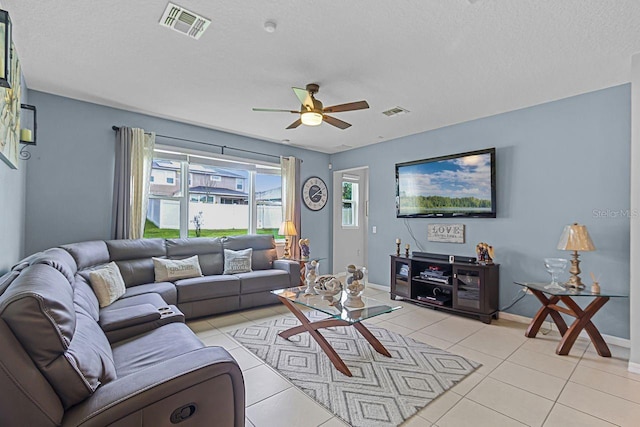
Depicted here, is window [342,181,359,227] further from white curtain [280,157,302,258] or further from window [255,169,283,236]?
window [255,169,283,236]

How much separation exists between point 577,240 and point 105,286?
14.9 ft

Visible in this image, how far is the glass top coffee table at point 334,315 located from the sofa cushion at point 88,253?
1.94 m

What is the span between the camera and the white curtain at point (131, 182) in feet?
12.7

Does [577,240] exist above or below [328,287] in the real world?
above

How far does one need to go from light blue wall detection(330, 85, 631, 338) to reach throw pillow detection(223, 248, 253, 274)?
2732mm

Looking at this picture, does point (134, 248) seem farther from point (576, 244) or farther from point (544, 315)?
point (576, 244)

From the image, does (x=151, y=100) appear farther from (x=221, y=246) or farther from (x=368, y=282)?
(x=368, y=282)

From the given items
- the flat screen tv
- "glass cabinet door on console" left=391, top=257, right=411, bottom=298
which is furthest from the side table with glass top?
"glass cabinet door on console" left=391, top=257, right=411, bottom=298

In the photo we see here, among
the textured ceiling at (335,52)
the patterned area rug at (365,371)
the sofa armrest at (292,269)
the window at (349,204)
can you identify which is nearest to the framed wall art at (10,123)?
the textured ceiling at (335,52)

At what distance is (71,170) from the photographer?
363cm

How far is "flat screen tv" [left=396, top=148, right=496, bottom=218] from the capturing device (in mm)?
4000

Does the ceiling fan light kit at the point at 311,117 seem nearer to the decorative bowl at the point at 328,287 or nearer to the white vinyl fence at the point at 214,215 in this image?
the decorative bowl at the point at 328,287

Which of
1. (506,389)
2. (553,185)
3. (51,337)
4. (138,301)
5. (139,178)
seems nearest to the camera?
(51,337)

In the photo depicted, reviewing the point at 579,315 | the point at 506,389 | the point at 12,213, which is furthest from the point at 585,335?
the point at 12,213
